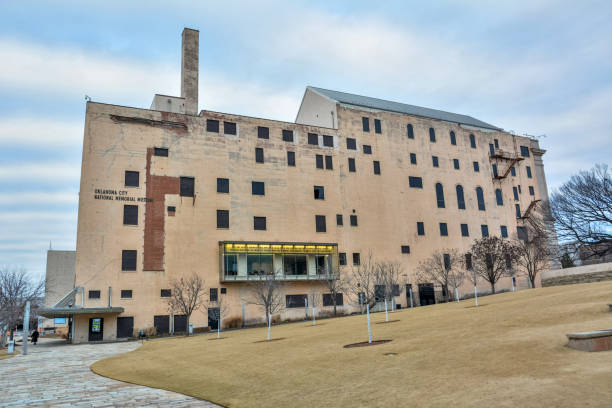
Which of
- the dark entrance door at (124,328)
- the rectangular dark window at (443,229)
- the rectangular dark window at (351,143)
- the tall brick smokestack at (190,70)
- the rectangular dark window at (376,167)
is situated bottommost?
the dark entrance door at (124,328)

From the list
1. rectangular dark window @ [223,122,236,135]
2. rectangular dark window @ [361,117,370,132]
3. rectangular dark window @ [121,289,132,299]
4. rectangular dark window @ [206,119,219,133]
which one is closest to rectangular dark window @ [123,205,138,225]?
rectangular dark window @ [121,289,132,299]

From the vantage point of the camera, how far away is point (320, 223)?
2154 inches

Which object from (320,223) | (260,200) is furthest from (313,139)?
(260,200)

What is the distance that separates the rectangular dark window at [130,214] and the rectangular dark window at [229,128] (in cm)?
1293

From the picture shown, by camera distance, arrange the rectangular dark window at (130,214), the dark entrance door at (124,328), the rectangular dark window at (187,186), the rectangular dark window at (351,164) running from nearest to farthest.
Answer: the dark entrance door at (124,328)
the rectangular dark window at (130,214)
the rectangular dark window at (187,186)
the rectangular dark window at (351,164)

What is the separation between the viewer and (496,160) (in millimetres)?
68688

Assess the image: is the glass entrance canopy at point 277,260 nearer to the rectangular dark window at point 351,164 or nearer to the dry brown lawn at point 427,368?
the rectangular dark window at point 351,164

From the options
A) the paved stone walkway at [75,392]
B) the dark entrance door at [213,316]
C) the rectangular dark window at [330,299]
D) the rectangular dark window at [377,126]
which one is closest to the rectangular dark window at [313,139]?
the rectangular dark window at [377,126]

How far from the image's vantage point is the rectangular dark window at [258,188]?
52.4m

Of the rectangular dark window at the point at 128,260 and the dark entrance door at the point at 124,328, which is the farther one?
the rectangular dark window at the point at 128,260

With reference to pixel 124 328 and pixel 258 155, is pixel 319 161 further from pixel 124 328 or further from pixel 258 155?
pixel 124 328

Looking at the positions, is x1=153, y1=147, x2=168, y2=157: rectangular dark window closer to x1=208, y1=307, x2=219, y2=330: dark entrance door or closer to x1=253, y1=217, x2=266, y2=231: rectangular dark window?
x1=253, y1=217, x2=266, y2=231: rectangular dark window

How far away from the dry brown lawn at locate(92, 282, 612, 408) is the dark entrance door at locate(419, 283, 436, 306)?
35751mm

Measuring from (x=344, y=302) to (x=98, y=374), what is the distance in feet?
119
